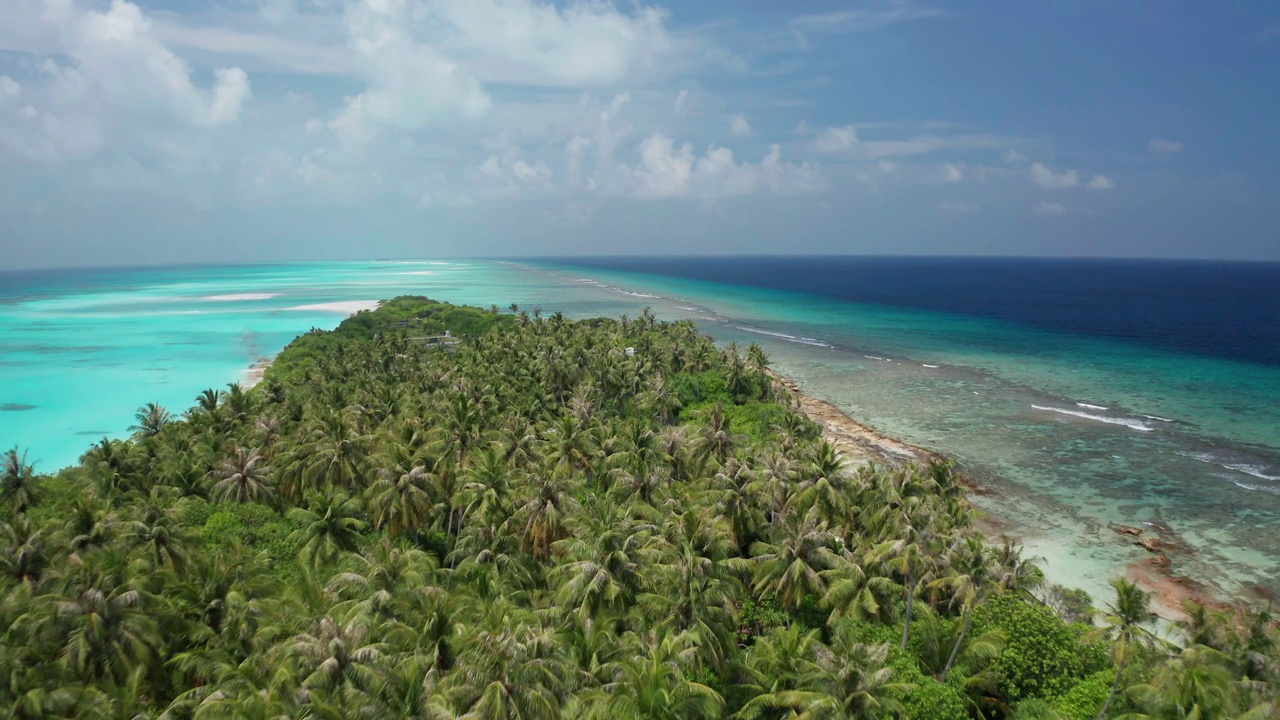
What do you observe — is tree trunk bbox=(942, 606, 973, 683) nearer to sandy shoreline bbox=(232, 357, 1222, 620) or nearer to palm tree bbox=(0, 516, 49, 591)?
sandy shoreline bbox=(232, 357, 1222, 620)

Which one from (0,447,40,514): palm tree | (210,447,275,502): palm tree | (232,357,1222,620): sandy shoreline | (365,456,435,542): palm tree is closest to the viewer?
Result: (365,456,435,542): palm tree

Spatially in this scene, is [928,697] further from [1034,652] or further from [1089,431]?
[1089,431]

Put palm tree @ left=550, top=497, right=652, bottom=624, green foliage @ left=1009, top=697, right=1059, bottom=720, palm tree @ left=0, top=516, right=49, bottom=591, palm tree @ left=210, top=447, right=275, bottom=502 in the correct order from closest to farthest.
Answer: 1. green foliage @ left=1009, top=697, right=1059, bottom=720
2. palm tree @ left=0, top=516, right=49, bottom=591
3. palm tree @ left=550, top=497, right=652, bottom=624
4. palm tree @ left=210, top=447, right=275, bottom=502

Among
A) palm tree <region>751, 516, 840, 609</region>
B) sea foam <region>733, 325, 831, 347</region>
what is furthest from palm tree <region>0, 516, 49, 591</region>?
sea foam <region>733, 325, 831, 347</region>

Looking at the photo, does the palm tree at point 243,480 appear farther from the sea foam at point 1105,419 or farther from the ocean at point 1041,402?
the sea foam at point 1105,419

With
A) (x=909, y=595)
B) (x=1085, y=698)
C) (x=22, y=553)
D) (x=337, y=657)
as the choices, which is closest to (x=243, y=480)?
(x=22, y=553)

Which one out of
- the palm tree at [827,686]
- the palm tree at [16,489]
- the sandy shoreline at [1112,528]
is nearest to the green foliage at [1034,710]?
the palm tree at [827,686]

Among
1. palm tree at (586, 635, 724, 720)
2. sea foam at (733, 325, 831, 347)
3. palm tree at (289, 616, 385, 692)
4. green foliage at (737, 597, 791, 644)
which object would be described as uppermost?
sea foam at (733, 325, 831, 347)

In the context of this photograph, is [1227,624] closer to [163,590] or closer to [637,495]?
[637,495]
